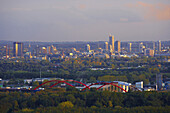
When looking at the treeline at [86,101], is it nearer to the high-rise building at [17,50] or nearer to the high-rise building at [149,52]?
the high-rise building at [149,52]

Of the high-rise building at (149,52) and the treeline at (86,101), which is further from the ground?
the treeline at (86,101)

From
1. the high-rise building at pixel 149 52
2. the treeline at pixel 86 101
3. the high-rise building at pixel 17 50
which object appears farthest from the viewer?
the high-rise building at pixel 17 50

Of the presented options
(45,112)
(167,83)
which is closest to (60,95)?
(45,112)

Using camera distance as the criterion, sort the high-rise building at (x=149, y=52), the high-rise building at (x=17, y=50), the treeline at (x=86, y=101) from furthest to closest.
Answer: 1. the high-rise building at (x=17, y=50)
2. the high-rise building at (x=149, y=52)
3. the treeline at (x=86, y=101)

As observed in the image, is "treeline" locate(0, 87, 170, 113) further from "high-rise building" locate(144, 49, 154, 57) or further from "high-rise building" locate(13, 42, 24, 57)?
"high-rise building" locate(13, 42, 24, 57)

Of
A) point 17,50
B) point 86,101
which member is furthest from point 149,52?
→ point 86,101

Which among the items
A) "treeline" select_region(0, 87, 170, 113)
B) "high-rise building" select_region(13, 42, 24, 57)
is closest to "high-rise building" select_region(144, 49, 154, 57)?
"high-rise building" select_region(13, 42, 24, 57)

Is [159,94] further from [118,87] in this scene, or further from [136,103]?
[118,87]

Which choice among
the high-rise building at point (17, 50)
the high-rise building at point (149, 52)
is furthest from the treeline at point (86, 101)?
the high-rise building at point (17, 50)

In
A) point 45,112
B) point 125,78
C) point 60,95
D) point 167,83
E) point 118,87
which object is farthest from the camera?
point 125,78

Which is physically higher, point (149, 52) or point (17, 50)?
point (17, 50)

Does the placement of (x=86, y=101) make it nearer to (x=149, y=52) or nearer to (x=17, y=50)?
(x=149, y=52)
